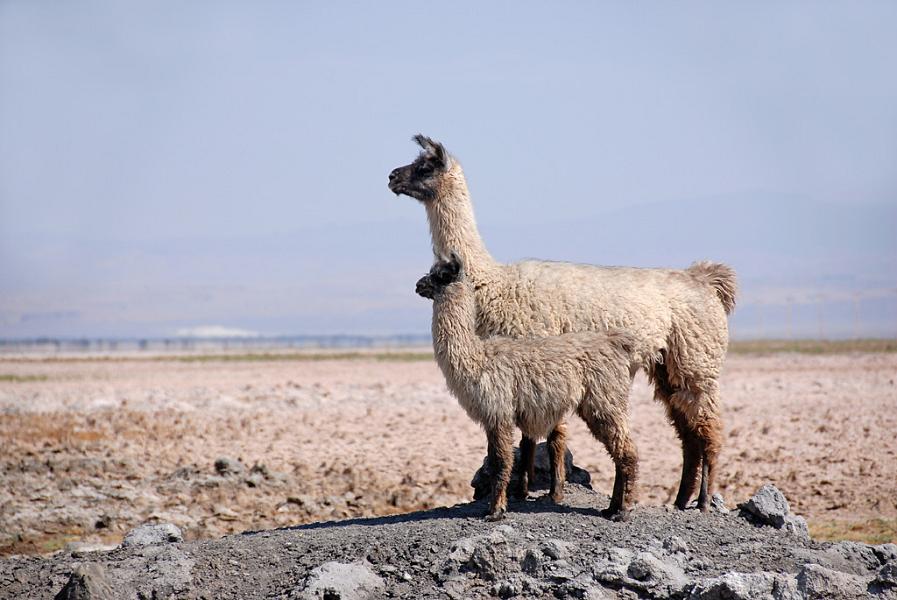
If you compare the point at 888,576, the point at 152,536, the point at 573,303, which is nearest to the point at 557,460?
the point at 573,303

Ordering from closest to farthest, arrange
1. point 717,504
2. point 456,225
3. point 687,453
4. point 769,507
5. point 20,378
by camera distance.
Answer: point 769,507 → point 456,225 → point 717,504 → point 687,453 → point 20,378

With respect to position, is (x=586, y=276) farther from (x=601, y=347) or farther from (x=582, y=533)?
(x=582, y=533)

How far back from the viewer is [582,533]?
10.5 m

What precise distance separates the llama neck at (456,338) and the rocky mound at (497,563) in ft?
4.48

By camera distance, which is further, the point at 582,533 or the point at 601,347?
the point at 601,347

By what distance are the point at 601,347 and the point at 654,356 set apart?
1341 millimetres

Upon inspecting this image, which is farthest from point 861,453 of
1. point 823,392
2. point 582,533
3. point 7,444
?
point 7,444

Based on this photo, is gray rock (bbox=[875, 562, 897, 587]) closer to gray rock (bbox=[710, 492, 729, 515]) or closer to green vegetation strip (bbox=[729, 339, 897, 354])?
gray rock (bbox=[710, 492, 729, 515])

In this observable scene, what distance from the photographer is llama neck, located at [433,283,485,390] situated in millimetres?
11078

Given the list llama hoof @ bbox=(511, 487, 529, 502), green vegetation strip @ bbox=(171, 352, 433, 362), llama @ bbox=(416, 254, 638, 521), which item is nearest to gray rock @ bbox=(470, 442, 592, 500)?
llama hoof @ bbox=(511, 487, 529, 502)

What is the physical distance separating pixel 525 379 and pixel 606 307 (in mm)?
1605

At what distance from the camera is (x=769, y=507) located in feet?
38.0

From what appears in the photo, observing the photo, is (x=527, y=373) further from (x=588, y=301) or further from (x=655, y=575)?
(x=655, y=575)

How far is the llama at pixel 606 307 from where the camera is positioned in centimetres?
1205
